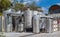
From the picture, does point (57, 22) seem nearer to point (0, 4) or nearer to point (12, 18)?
point (12, 18)

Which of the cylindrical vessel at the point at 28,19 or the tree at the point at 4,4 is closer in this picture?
the cylindrical vessel at the point at 28,19

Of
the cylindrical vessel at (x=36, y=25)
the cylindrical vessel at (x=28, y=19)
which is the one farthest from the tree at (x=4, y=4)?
the cylindrical vessel at (x=36, y=25)

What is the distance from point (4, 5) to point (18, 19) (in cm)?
510

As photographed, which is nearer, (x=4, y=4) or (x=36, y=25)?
(x=36, y=25)

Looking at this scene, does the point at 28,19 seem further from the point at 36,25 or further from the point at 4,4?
the point at 4,4

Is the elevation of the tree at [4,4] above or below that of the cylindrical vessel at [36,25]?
above

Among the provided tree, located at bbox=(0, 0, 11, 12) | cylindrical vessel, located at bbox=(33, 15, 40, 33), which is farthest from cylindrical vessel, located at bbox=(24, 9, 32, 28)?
tree, located at bbox=(0, 0, 11, 12)

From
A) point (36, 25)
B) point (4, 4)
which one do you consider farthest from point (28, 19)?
point (4, 4)

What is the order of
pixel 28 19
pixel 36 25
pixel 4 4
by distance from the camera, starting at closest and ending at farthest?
1. pixel 36 25
2. pixel 28 19
3. pixel 4 4

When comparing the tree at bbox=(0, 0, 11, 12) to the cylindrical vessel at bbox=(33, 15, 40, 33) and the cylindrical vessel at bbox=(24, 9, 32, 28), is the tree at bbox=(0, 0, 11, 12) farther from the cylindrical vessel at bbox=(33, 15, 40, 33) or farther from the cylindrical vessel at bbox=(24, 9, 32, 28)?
the cylindrical vessel at bbox=(33, 15, 40, 33)

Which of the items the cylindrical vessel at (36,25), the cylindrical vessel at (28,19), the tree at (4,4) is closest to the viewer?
the cylindrical vessel at (36,25)

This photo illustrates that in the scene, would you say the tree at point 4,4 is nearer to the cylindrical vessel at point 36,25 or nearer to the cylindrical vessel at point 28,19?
the cylindrical vessel at point 28,19

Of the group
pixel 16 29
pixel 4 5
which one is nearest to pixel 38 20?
pixel 16 29

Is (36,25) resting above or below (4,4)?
below
